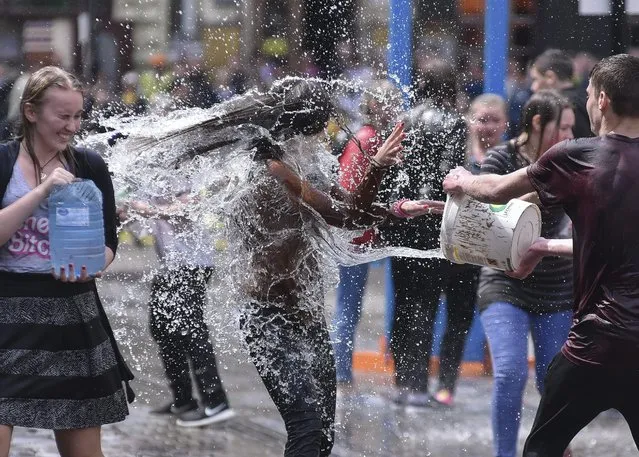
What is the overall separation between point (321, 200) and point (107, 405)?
41.4 inches

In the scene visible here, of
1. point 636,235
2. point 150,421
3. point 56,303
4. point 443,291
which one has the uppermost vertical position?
point 636,235

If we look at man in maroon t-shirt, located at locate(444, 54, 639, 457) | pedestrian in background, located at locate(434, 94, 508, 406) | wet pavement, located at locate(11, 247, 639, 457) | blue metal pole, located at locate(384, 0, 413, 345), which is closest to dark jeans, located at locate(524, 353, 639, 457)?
man in maroon t-shirt, located at locate(444, 54, 639, 457)

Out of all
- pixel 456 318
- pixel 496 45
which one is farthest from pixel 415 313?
pixel 496 45

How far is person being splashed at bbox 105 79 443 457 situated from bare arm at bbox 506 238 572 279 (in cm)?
44

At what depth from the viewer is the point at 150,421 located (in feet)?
20.7

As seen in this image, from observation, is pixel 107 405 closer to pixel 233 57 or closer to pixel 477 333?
pixel 477 333

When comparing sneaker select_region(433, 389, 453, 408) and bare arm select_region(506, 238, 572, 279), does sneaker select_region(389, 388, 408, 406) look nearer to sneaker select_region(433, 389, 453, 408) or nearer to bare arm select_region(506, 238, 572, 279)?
sneaker select_region(433, 389, 453, 408)

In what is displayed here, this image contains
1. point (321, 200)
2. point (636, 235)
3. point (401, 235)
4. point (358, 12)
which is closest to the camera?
point (636, 235)

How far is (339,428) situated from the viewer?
20.1 ft

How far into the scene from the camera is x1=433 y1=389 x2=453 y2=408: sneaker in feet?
21.7

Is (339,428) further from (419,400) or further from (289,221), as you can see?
(289,221)

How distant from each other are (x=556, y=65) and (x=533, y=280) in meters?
Result: 2.40

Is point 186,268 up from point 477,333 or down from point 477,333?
up

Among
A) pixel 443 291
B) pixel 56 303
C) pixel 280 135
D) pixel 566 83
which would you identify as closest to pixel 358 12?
pixel 566 83
